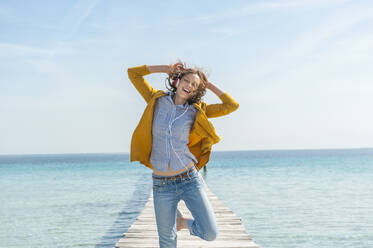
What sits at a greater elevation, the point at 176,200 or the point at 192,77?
the point at 192,77

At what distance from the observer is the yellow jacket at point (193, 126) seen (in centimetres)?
351

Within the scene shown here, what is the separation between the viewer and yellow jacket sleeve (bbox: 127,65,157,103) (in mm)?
3793

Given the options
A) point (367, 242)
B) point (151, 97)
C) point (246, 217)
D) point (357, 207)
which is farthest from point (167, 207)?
point (357, 207)

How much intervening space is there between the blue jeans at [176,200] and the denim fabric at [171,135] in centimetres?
14

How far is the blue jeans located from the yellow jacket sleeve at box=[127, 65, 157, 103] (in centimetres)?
88

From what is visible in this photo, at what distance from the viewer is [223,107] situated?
3.76 m

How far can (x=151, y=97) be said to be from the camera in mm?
3742

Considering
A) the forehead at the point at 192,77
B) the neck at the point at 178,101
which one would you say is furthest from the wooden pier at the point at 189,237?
the forehead at the point at 192,77

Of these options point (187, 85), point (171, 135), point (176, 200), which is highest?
point (187, 85)

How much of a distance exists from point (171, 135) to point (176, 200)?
0.64 metres

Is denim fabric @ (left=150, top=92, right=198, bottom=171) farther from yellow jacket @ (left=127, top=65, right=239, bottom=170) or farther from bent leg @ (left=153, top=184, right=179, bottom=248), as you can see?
bent leg @ (left=153, top=184, right=179, bottom=248)

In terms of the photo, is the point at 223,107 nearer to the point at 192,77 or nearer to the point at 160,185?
the point at 192,77

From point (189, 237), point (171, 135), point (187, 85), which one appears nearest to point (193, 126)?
point (171, 135)

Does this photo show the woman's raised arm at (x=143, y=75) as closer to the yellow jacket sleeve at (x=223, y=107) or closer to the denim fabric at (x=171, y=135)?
the denim fabric at (x=171, y=135)
